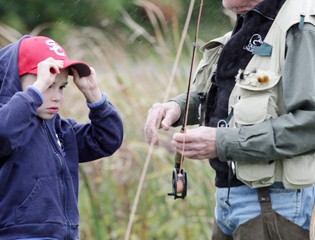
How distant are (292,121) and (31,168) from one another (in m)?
1.11

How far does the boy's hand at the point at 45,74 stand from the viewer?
16.7 feet

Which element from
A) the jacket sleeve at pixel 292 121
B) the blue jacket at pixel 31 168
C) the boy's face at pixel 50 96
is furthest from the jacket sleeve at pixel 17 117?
the jacket sleeve at pixel 292 121

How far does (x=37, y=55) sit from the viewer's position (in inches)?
206

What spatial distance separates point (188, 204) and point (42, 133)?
2074 millimetres

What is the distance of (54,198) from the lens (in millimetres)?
5137

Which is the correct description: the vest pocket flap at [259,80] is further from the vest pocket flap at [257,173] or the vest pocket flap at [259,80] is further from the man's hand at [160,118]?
the man's hand at [160,118]

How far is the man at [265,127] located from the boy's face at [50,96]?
544 millimetres

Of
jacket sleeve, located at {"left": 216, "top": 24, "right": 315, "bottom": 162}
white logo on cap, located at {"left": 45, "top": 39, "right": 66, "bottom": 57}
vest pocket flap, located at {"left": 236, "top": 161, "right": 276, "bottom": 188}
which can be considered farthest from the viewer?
white logo on cap, located at {"left": 45, "top": 39, "right": 66, "bottom": 57}

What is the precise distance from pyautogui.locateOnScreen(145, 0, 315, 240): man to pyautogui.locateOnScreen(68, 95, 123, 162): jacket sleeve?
1.50 ft

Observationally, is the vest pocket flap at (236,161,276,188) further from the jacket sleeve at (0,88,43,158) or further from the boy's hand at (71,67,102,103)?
the jacket sleeve at (0,88,43,158)

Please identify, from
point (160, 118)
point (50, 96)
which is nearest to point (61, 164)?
point (50, 96)

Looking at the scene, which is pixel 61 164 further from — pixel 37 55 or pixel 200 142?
pixel 200 142

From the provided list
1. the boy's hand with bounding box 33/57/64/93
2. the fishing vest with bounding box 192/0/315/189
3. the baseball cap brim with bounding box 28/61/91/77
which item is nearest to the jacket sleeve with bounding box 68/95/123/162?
the baseball cap brim with bounding box 28/61/91/77

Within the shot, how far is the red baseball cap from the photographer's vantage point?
520 cm
